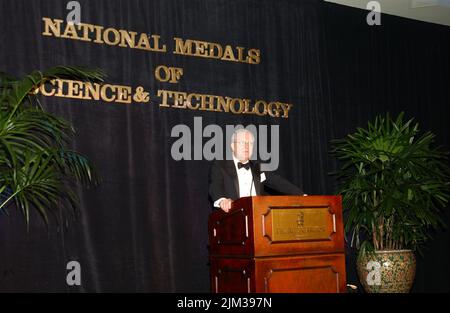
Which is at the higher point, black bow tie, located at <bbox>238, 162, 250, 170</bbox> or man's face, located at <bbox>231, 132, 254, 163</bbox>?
man's face, located at <bbox>231, 132, 254, 163</bbox>

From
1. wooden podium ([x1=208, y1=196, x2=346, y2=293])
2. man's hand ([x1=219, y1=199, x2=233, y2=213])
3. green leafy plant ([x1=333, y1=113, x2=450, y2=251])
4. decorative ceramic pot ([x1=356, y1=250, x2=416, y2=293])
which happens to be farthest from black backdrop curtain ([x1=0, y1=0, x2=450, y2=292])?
man's hand ([x1=219, y1=199, x2=233, y2=213])

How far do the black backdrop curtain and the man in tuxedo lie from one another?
102cm

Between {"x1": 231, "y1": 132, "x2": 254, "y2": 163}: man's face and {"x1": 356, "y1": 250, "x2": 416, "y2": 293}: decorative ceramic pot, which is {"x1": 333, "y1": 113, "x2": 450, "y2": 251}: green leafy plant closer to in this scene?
{"x1": 356, "y1": 250, "x2": 416, "y2": 293}: decorative ceramic pot

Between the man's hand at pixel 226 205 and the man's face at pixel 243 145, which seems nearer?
the man's hand at pixel 226 205

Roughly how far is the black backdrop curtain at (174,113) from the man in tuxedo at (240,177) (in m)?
1.02

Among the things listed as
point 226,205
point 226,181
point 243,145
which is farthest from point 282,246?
point 243,145

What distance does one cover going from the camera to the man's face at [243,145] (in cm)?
509

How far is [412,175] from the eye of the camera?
6.13 m

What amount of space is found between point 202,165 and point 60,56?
162cm

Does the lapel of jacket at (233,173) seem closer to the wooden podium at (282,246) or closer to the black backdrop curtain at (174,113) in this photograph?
the wooden podium at (282,246)

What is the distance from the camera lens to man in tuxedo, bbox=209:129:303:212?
5.07m

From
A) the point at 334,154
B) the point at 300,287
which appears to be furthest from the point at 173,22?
the point at 300,287

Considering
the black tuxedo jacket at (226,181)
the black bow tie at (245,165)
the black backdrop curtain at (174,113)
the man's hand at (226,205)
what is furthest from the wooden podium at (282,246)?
the black backdrop curtain at (174,113)

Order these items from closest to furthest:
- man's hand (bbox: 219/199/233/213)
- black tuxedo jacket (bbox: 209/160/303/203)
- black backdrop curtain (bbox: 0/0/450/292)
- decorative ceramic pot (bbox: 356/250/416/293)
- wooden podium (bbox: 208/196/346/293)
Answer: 1. wooden podium (bbox: 208/196/346/293)
2. man's hand (bbox: 219/199/233/213)
3. black tuxedo jacket (bbox: 209/160/303/203)
4. black backdrop curtain (bbox: 0/0/450/292)
5. decorative ceramic pot (bbox: 356/250/416/293)
